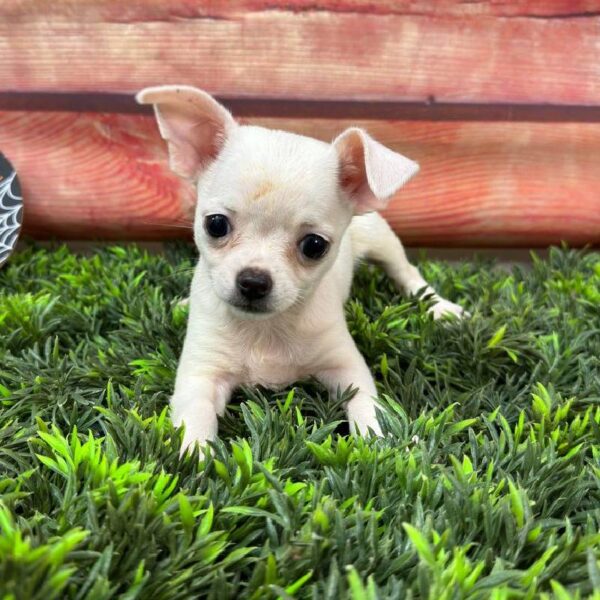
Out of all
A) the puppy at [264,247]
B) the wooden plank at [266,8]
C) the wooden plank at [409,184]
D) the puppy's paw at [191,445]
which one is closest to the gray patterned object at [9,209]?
the wooden plank at [409,184]

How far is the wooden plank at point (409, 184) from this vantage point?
10.1 feet

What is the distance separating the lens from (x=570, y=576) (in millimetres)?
1156

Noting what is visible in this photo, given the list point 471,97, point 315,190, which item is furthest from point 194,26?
point 315,190

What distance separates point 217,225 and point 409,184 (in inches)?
64.9

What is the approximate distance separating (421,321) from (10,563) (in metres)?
1.70

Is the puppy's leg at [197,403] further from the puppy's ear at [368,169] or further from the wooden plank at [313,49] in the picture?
the wooden plank at [313,49]

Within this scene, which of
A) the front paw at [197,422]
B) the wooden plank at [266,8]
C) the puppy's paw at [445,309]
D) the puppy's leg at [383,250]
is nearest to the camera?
the front paw at [197,422]

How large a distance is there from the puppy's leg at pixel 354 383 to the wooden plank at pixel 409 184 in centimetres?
135

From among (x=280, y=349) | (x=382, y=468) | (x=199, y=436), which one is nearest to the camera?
(x=382, y=468)

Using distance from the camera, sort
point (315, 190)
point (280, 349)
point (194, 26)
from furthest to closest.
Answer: point (194, 26), point (280, 349), point (315, 190)

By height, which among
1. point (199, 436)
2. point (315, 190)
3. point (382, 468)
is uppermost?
point (315, 190)

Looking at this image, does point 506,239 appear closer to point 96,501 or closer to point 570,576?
point 570,576

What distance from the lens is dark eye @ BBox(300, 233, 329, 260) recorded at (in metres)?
1.80

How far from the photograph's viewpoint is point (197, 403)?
1.75 meters
